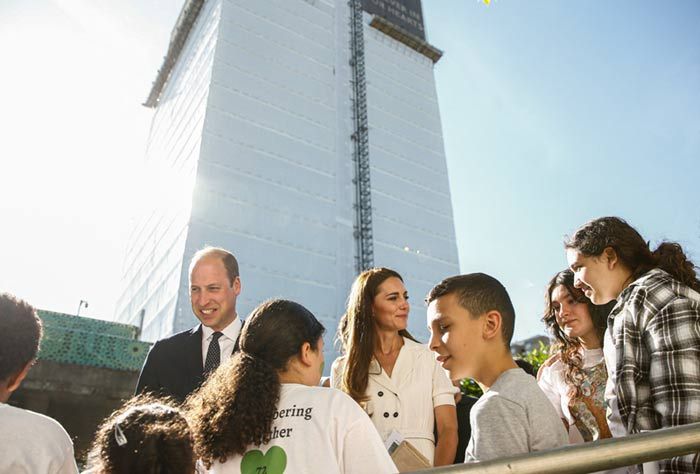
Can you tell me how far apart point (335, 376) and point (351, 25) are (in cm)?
2526

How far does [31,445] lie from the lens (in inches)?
54.7

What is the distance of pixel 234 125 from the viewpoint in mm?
19203

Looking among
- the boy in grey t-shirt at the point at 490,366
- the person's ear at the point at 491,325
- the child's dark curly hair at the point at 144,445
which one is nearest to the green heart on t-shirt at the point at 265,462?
the child's dark curly hair at the point at 144,445

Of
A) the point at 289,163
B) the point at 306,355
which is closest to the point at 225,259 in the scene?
the point at 306,355

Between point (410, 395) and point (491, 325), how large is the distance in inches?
26.1

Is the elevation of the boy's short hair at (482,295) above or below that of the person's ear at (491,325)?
above

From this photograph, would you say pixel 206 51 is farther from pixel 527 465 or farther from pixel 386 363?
pixel 527 465

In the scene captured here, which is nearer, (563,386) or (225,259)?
(563,386)

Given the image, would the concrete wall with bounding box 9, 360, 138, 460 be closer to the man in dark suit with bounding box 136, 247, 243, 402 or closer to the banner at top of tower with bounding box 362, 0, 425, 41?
the man in dark suit with bounding box 136, 247, 243, 402

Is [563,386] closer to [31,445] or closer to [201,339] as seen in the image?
[201,339]

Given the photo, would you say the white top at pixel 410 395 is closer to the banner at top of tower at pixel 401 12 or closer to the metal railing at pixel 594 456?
the metal railing at pixel 594 456

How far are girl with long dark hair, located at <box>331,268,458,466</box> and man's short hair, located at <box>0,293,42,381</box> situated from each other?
113cm

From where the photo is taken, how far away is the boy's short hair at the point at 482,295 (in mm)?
1727

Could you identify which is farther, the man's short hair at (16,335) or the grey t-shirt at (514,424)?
the man's short hair at (16,335)
